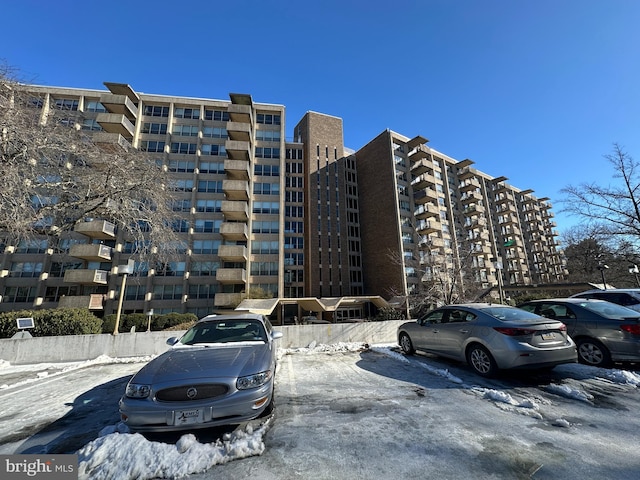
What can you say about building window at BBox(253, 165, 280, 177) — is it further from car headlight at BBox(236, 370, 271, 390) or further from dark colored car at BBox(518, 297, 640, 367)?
car headlight at BBox(236, 370, 271, 390)

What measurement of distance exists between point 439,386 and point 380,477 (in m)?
3.24

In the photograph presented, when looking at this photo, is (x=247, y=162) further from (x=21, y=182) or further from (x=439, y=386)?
(x=439, y=386)

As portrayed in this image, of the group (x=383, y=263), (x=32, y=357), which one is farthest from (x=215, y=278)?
(x=383, y=263)

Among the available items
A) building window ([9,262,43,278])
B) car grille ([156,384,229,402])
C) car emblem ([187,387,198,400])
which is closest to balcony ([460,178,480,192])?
car grille ([156,384,229,402])

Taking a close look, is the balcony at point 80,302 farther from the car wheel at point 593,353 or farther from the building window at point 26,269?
the car wheel at point 593,353

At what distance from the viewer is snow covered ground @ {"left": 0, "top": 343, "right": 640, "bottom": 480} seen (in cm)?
248

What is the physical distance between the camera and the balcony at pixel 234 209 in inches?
1176

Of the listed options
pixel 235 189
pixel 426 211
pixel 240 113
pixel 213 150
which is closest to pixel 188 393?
pixel 235 189

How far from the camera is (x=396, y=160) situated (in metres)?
41.6

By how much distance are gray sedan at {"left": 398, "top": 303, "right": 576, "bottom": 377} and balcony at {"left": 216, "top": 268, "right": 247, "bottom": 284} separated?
24.4 meters

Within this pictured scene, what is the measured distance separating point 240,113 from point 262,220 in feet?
47.8

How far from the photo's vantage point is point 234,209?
29906 mm

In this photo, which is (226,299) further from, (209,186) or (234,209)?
(209,186)

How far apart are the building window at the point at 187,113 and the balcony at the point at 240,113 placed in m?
4.72
